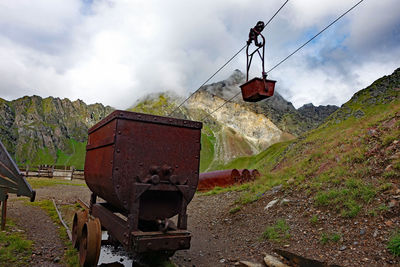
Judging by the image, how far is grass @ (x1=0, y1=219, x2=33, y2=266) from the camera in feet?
17.3

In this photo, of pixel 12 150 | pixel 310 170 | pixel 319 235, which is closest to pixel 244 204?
pixel 310 170

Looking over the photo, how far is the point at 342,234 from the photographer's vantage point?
5922 millimetres

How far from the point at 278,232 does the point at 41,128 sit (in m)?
170

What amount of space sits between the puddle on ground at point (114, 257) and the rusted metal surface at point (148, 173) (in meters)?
0.94

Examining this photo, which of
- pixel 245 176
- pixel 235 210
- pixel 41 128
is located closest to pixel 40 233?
pixel 235 210

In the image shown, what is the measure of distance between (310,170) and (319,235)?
4.32 meters

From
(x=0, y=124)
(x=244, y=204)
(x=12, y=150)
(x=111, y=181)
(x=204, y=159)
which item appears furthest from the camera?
(x=0, y=124)

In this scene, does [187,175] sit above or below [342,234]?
above

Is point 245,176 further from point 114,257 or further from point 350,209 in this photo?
point 114,257

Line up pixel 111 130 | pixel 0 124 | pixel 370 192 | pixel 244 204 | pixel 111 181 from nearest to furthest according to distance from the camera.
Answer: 1. pixel 111 181
2. pixel 111 130
3. pixel 370 192
4. pixel 244 204
5. pixel 0 124

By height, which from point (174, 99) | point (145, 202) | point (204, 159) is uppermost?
point (174, 99)

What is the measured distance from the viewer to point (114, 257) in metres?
6.21

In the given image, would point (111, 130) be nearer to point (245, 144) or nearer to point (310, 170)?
point (310, 170)

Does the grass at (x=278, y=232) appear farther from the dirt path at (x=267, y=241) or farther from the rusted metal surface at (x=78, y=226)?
the rusted metal surface at (x=78, y=226)
